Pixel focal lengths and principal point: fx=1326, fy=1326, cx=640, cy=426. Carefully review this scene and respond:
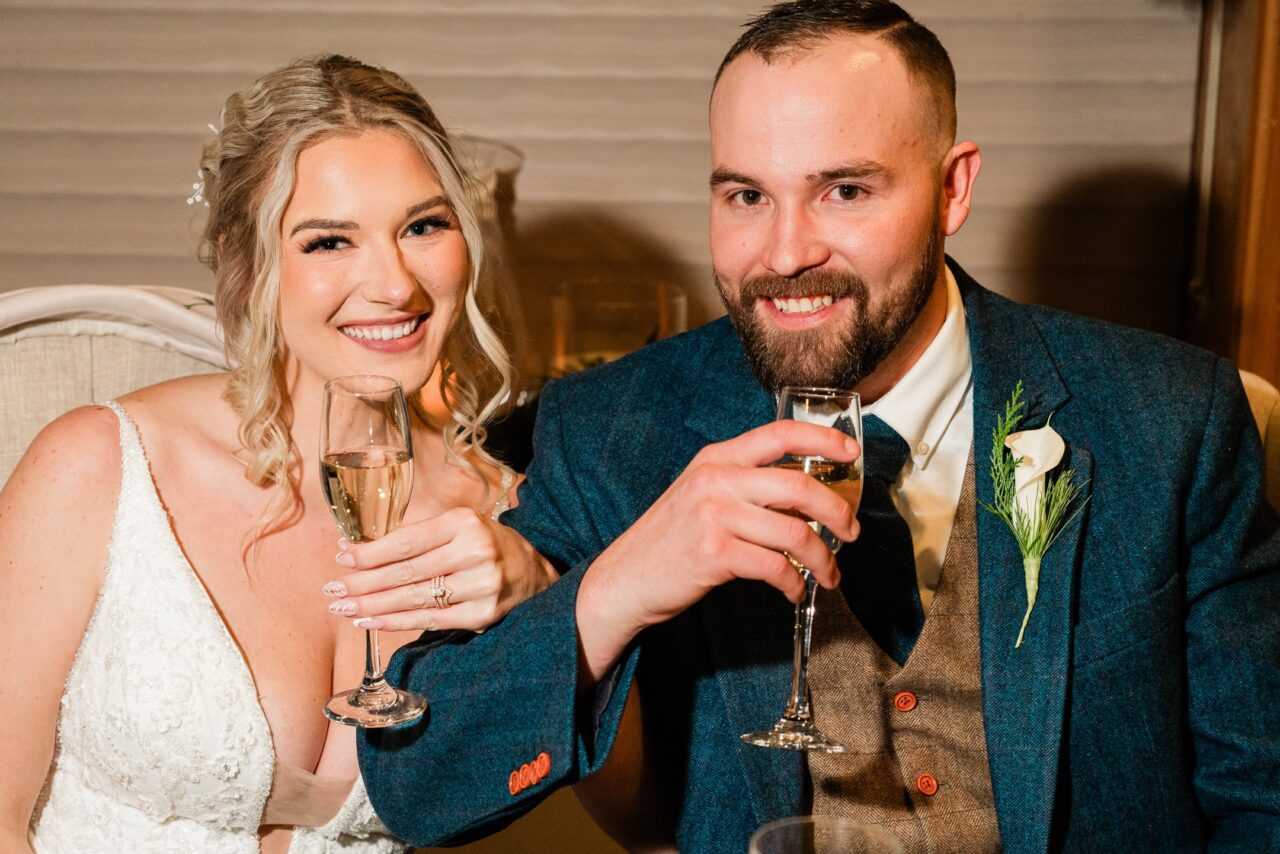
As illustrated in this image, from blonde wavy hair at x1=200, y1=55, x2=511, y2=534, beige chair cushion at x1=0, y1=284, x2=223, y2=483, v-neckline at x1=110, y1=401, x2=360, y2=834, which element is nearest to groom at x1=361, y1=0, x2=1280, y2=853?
v-neckline at x1=110, y1=401, x2=360, y2=834

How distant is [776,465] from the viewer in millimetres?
1324

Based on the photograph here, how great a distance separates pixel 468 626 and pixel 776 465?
0.49 meters

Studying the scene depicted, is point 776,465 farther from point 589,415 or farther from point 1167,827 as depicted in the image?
point 1167,827

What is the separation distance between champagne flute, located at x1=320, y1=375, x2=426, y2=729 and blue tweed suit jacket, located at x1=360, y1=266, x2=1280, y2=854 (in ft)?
0.25

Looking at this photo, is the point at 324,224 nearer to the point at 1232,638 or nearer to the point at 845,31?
the point at 845,31

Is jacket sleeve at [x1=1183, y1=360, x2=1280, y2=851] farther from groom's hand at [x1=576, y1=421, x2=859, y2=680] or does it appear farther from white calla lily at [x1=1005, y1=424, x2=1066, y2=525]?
groom's hand at [x1=576, y1=421, x2=859, y2=680]

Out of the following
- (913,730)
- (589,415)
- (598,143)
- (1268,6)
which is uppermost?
(1268,6)

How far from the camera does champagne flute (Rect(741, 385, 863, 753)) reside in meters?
1.30

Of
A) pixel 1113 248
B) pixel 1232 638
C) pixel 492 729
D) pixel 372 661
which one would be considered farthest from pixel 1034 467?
pixel 1113 248

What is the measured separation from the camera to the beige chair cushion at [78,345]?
7.35ft

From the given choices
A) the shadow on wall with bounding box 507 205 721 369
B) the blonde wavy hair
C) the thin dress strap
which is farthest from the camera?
the shadow on wall with bounding box 507 205 721 369

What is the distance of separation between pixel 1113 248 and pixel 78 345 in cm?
232

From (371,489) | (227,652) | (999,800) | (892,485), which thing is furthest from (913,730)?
(227,652)

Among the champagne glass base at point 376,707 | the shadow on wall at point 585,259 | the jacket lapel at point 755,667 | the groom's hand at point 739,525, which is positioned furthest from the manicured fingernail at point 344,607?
the shadow on wall at point 585,259
